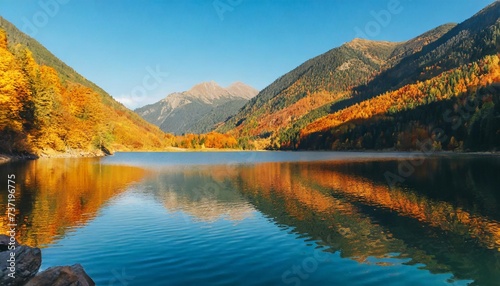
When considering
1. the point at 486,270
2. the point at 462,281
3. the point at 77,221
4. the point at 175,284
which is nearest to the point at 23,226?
the point at 77,221

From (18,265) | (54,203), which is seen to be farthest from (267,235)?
(54,203)

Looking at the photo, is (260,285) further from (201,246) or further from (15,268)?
(15,268)

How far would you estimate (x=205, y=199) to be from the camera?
2087 inches

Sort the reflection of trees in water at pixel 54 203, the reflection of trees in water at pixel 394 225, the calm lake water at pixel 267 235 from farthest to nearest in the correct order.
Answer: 1. the reflection of trees in water at pixel 54 203
2. the reflection of trees in water at pixel 394 225
3. the calm lake water at pixel 267 235

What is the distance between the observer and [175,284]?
20062mm

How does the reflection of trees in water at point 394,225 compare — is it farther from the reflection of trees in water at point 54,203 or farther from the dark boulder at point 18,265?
the reflection of trees in water at point 54,203

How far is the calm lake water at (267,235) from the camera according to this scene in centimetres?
2242

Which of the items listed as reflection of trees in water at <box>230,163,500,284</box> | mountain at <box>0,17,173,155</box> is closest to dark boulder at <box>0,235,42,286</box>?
reflection of trees in water at <box>230,163,500,284</box>

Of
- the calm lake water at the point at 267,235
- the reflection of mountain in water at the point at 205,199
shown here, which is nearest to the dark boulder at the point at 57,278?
the calm lake water at the point at 267,235

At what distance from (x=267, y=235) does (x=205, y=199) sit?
2265 cm

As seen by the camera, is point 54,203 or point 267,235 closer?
point 267,235

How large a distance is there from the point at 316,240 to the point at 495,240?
16061mm

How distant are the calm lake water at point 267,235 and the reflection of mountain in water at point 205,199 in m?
0.25

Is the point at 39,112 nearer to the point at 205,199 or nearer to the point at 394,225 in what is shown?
the point at 205,199
